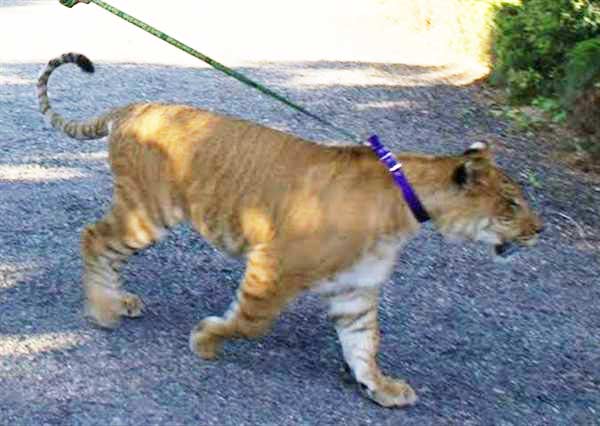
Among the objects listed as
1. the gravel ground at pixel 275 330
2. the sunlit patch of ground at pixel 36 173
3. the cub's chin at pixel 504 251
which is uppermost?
the cub's chin at pixel 504 251

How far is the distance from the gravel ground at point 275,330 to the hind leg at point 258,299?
0.83 feet

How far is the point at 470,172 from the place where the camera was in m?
4.88

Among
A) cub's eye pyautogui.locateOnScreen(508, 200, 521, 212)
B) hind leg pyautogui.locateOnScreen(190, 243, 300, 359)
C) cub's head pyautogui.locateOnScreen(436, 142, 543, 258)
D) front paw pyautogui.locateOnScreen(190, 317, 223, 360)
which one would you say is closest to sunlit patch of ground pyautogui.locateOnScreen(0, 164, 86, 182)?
front paw pyautogui.locateOnScreen(190, 317, 223, 360)

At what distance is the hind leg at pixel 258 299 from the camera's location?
197 inches

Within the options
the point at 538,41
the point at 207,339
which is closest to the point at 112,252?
the point at 207,339

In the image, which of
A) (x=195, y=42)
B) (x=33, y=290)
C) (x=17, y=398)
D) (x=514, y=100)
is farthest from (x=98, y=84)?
(x=17, y=398)

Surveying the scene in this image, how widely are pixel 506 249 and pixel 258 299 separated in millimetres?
1122

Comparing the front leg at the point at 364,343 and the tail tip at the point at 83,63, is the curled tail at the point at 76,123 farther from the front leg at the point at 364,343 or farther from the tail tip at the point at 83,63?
the front leg at the point at 364,343

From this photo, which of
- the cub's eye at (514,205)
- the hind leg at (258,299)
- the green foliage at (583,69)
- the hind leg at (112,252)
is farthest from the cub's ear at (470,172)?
the green foliage at (583,69)

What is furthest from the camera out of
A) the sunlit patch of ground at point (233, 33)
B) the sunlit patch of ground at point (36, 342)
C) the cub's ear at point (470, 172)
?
the sunlit patch of ground at point (233, 33)

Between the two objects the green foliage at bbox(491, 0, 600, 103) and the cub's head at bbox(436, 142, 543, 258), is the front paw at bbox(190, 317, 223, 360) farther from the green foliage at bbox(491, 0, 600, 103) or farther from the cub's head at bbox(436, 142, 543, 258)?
the green foliage at bbox(491, 0, 600, 103)

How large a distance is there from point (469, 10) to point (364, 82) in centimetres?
196

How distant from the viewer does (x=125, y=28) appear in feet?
43.4

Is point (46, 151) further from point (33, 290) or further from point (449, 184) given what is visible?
point (449, 184)
